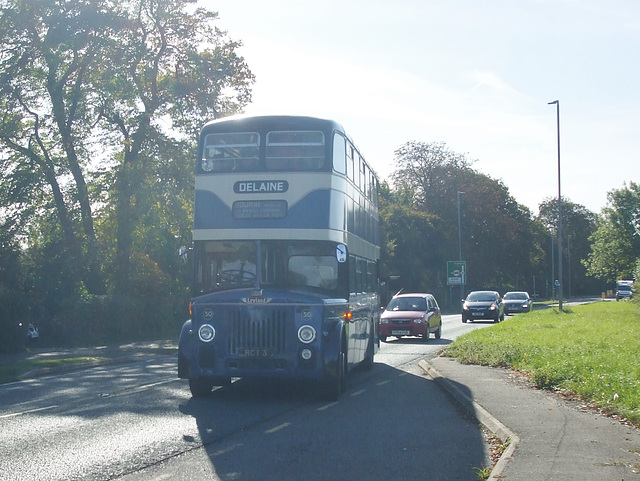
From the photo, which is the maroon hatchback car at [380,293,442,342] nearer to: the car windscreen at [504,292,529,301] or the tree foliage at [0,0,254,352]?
the tree foliage at [0,0,254,352]

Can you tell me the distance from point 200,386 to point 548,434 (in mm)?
5983

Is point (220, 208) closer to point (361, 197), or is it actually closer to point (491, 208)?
point (361, 197)

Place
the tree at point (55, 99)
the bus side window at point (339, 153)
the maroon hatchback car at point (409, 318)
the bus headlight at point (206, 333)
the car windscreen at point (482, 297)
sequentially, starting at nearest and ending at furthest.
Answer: the bus headlight at point (206, 333) → the bus side window at point (339, 153) → the maroon hatchback car at point (409, 318) → the tree at point (55, 99) → the car windscreen at point (482, 297)

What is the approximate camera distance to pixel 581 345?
1934 cm

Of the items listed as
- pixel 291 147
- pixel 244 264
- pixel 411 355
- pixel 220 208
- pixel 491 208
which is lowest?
pixel 411 355

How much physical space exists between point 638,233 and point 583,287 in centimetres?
5320

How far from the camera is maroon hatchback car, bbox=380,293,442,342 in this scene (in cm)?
2867

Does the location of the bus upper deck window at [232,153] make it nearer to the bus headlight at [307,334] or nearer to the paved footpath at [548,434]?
the bus headlight at [307,334]

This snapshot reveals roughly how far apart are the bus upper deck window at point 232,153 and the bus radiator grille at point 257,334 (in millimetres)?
2510

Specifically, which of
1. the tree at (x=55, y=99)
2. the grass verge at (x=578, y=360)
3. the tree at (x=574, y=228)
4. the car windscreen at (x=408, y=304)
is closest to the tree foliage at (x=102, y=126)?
the tree at (x=55, y=99)

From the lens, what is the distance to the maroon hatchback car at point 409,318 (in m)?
28.7

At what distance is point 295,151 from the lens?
13.4 m

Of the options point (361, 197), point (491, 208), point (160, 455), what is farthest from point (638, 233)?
point (160, 455)

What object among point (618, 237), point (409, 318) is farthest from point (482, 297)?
point (618, 237)
